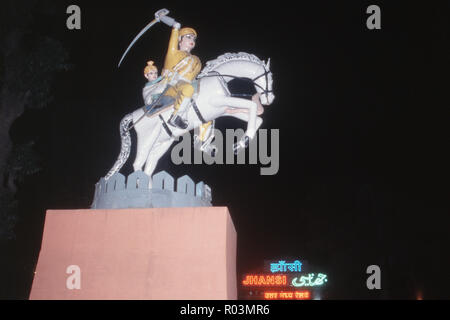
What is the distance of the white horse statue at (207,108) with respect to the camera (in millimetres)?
7340

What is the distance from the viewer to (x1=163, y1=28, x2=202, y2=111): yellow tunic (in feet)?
23.5

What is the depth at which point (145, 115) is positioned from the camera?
750 centimetres

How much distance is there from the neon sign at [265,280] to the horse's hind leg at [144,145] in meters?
16.3

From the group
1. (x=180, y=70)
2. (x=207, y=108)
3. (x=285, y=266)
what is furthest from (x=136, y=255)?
(x=285, y=266)

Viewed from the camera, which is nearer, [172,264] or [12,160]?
[172,264]

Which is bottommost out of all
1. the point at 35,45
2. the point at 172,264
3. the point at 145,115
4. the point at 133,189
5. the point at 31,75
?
the point at 172,264

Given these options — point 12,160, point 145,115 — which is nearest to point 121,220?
point 145,115

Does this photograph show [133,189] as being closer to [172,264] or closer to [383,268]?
[172,264]

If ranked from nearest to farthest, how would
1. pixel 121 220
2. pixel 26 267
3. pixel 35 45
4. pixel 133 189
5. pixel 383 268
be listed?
pixel 121 220
pixel 133 189
pixel 35 45
pixel 26 267
pixel 383 268

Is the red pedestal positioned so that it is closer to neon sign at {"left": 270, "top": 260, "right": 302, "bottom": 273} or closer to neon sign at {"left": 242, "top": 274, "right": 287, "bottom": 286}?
neon sign at {"left": 242, "top": 274, "right": 287, "bottom": 286}

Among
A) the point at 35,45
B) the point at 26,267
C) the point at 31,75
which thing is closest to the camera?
the point at 31,75

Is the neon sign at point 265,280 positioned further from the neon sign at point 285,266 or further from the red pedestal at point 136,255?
the red pedestal at point 136,255

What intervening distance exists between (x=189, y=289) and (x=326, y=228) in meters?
22.1

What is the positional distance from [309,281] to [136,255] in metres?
18.6
